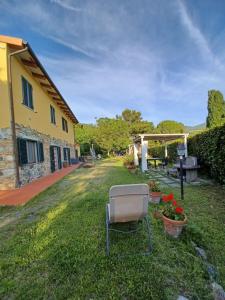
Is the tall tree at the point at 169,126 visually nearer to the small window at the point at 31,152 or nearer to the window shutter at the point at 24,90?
the small window at the point at 31,152

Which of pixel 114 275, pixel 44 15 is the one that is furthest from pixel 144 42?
pixel 114 275

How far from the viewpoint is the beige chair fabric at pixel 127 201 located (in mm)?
2422

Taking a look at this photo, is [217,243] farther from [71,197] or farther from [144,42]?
[144,42]

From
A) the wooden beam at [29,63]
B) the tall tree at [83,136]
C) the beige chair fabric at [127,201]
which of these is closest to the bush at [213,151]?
the beige chair fabric at [127,201]

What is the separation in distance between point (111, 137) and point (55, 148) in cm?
1998

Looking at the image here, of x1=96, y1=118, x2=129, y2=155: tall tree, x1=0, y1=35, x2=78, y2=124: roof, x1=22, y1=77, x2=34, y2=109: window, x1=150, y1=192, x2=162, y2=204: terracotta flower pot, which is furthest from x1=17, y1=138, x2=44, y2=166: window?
x1=96, y1=118, x2=129, y2=155: tall tree

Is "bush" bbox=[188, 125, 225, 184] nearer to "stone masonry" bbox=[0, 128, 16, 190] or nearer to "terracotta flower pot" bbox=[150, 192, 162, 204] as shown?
"terracotta flower pot" bbox=[150, 192, 162, 204]

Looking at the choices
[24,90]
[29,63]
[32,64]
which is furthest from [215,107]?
[24,90]

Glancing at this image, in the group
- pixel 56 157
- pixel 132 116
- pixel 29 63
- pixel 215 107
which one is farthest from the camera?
pixel 132 116

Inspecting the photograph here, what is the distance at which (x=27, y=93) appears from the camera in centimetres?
834

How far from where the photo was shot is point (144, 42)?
32.3ft

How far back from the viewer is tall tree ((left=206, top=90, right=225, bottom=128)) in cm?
2364

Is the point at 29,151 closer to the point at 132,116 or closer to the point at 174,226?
the point at 174,226

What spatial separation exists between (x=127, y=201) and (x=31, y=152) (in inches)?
286
